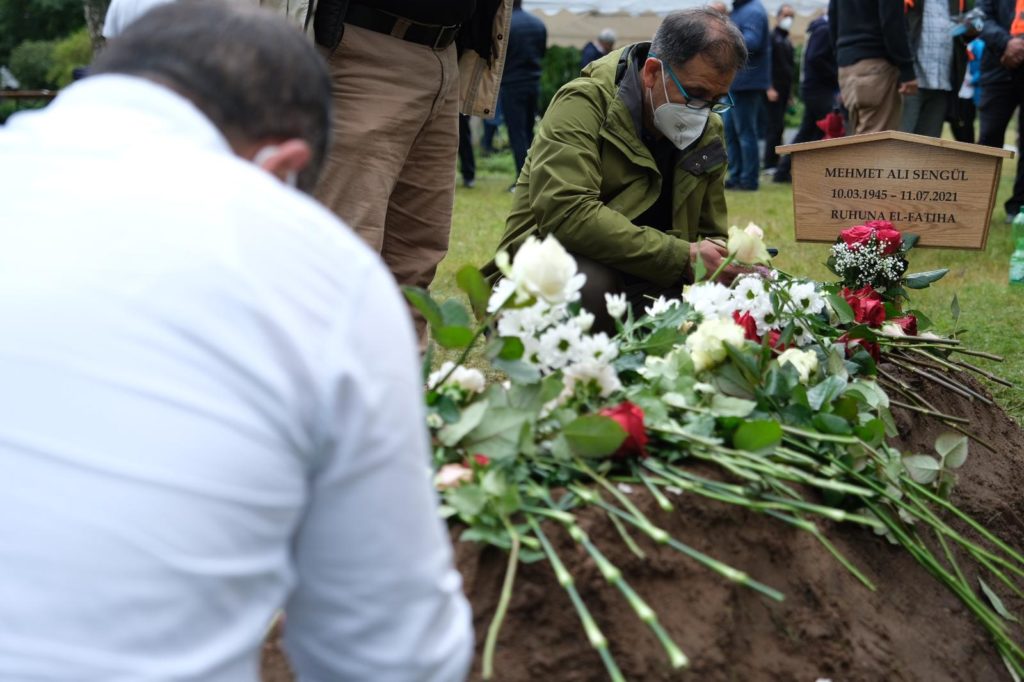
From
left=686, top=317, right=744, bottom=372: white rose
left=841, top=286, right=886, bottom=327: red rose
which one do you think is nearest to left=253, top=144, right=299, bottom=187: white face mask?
left=686, top=317, right=744, bottom=372: white rose

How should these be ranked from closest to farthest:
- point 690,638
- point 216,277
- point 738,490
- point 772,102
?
point 216,277 < point 690,638 < point 738,490 < point 772,102

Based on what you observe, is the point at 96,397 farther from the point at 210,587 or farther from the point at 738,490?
the point at 738,490

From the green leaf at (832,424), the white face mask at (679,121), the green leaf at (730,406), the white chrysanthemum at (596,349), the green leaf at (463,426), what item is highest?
the white face mask at (679,121)

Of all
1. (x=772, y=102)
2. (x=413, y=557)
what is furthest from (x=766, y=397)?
(x=772, y=102)

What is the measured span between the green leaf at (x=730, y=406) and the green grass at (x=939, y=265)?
1.40 m

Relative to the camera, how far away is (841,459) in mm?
2195

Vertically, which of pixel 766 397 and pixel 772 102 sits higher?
pixel 766 397

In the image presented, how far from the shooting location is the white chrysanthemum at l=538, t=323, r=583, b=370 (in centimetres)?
204

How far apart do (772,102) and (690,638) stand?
10.6 m

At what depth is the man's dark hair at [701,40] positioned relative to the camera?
331 centimetres

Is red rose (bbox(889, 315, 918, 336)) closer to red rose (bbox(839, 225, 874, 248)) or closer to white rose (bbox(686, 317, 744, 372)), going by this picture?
red rose (bbox(839, 225, 874, 248))

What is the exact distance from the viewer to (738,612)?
191cm

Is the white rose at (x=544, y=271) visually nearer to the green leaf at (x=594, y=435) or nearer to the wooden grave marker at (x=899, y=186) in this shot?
Answer: the green leaf at (x=594, y=435)

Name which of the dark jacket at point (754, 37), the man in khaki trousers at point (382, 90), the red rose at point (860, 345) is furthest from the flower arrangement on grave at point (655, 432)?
the dark jacket at point (754, 37)
